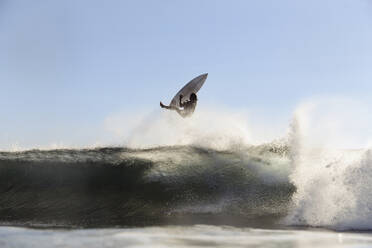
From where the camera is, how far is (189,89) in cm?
1703

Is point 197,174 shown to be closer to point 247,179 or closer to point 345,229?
point 247,179

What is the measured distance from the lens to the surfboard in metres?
16.8

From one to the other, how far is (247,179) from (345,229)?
164 inches

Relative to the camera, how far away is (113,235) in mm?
6723

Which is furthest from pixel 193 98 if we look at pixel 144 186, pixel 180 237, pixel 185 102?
pixel 180 237

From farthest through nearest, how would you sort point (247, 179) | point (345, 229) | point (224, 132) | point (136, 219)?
point (224, 132)
point (247, 179)
point (136, 219)
point (345, 229)

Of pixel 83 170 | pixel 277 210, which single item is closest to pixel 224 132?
pixel 83 170

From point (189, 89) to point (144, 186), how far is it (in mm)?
6174

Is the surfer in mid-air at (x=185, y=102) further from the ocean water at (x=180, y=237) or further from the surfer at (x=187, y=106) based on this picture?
the ocean water at (x=180, y=237)

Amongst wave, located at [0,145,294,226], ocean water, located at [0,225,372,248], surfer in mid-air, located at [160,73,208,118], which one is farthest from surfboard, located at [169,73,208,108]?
ocean water, located at [0,225,372,248]

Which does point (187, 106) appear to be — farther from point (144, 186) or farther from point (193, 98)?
point (144, 186)

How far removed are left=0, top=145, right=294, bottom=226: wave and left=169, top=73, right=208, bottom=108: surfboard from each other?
2233 mm

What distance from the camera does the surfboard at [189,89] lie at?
55.1ft

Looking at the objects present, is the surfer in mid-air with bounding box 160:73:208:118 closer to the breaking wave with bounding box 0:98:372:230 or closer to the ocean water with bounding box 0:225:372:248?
the breaking wave with bounding box 0:98:372:230
